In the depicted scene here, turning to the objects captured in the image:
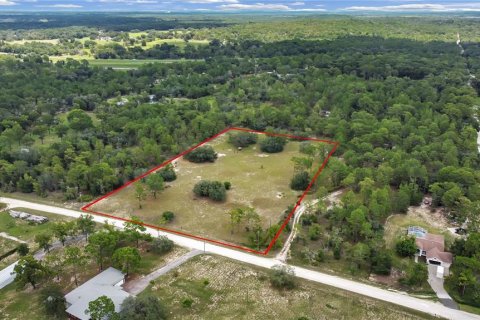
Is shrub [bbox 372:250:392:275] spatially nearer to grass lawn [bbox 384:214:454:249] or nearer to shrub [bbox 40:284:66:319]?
grass lawn [bbox 384:214:454:249]

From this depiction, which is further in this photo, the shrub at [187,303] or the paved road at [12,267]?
the paved road at [12,267]

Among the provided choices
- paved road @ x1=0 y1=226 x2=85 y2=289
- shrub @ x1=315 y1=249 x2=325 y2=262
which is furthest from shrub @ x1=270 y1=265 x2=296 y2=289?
paved road @ x1=0 y1=226 x2=85 y2=289

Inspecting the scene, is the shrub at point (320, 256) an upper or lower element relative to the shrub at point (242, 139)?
lower

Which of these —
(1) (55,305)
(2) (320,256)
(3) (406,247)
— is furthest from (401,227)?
(1) (55,305)

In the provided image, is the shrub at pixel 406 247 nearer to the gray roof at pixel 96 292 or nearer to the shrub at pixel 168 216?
the shrub at pixel 168 216

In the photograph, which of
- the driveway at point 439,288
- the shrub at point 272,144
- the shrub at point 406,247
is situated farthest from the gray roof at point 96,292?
the shrub at point 272,144

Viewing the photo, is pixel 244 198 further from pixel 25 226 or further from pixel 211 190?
pixel 25 226

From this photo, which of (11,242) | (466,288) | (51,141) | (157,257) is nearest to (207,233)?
(157,257)

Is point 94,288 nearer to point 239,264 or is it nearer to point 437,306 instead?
point 239,264
